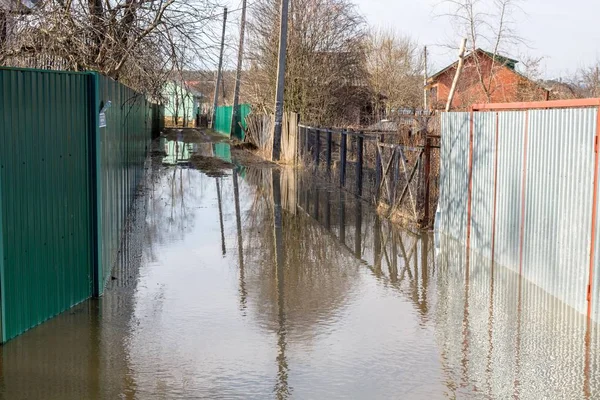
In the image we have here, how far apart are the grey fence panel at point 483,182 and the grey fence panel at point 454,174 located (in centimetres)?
36

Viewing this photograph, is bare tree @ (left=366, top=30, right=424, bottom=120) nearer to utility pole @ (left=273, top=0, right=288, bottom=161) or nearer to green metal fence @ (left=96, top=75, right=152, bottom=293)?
utility pole @ (left=273, top=0, right=288, bottom=161)

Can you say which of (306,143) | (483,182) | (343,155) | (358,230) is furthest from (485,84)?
(483,182)

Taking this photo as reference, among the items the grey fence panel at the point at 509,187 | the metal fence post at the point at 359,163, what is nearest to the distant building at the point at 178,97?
the metal fence post at the point at 359,163

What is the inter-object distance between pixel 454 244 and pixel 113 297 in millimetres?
5320

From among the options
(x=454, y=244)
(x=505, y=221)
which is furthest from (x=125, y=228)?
(x=505, y=221)

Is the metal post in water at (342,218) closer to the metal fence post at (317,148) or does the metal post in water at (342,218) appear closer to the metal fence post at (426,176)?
the metal fence post at (426,176)

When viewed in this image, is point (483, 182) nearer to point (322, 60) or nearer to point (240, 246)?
point (240, 246)

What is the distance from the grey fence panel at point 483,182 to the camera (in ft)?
32.5

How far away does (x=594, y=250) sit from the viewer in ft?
22.7

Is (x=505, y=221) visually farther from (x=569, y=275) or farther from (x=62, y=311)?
(x=62, y=311)

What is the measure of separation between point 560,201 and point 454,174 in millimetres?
3763

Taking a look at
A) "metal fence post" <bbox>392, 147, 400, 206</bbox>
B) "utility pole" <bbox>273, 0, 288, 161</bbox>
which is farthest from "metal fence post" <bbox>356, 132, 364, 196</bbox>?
"utility pole" <bbox>273, 0, 288, 161</bbox>

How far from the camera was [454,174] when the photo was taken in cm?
1153

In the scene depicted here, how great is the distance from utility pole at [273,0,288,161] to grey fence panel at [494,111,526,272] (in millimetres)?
15960
